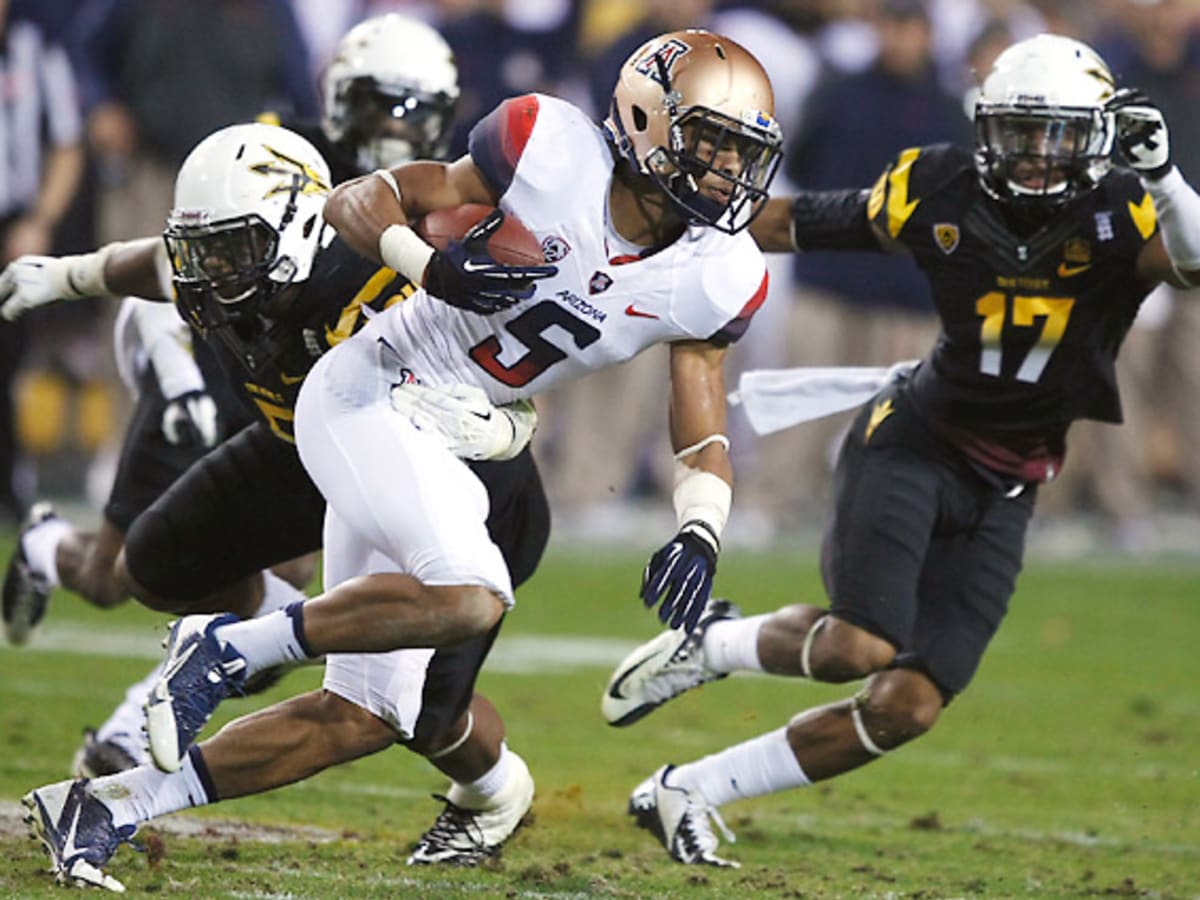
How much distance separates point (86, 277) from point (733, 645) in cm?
154

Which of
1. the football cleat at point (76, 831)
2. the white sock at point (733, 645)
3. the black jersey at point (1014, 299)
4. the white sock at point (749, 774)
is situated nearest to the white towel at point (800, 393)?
the black jersey at point (1014, 299)

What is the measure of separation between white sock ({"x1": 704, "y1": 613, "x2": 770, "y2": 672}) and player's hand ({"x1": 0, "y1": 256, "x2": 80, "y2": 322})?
4.95 ft

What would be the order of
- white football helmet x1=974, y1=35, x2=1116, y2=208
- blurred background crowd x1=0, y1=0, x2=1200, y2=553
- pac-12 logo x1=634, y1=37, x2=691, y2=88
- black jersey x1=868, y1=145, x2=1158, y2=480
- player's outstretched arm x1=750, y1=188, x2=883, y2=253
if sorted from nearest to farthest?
pac-12 logo x1=634, y1=37, x2=691, y2=88 → white football helmet x1=974, y1=35, x2=1116, y2=208 → black jersey x1=868, y1=145, x2=1158, y2=480 → player's outstretched arm x1=750, y1=188, x2=883, y2=253 → blurred background crowd x1=0, y1=0, x2=1200, y2=553

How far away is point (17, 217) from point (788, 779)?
5.08 m

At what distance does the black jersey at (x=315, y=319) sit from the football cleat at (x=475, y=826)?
0.87m

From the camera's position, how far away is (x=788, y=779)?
438 cm

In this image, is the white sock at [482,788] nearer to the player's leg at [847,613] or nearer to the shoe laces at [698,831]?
the shoe laces at [698,831]

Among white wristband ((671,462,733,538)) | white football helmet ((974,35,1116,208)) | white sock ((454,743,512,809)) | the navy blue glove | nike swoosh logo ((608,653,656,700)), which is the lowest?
white sock ((454,743,512,809))

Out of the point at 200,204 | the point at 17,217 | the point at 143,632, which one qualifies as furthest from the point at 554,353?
the point at 17,217

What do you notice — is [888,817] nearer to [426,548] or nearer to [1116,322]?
[1116,322]

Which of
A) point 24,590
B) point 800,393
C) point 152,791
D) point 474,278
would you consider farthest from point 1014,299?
point 24,590

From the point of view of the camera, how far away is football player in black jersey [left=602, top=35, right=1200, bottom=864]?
13.9 ft

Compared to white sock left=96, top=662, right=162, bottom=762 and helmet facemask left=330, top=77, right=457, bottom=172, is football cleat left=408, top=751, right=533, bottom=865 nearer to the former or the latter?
white sock left=96, top=662, right=162, bottom=762

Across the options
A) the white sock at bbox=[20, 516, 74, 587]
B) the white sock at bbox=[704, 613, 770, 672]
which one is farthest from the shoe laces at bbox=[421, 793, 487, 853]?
the white sock at bbox=[20, 516, 74, 587]
